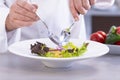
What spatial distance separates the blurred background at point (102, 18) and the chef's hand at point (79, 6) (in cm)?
157

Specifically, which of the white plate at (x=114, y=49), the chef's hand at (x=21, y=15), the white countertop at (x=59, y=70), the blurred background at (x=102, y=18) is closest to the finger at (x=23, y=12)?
the chef's hand at (x=21, y=15)

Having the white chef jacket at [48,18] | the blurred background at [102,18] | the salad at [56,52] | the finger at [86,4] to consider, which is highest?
the finger at [86,4]

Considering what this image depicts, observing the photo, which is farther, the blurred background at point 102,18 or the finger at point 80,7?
the blurred background at point 102,18

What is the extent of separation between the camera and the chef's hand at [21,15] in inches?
41.8

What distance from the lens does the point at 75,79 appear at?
0.84 m

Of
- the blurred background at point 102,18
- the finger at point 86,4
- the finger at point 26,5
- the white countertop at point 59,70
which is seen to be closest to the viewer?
the white countertop at point 59,70

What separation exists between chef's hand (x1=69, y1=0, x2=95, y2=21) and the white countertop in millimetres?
234

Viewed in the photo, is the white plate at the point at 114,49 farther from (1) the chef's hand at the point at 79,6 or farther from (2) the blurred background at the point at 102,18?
(2) the blurred background at the point at 102,18

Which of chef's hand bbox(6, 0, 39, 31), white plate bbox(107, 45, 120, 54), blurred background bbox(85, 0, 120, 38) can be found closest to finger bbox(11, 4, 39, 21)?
chef's hand bbox(6, 0, 39, 31)

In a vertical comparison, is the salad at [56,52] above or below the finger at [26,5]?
below

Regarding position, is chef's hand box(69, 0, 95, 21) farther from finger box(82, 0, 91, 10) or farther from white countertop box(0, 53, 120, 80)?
white countertop box(0, 53, 120, 80)

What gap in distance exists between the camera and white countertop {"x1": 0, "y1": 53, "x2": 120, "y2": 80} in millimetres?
852

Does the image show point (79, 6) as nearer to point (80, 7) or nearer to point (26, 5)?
point (80, 7)

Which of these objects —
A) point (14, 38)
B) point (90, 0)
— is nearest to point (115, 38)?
point (90, 0)
